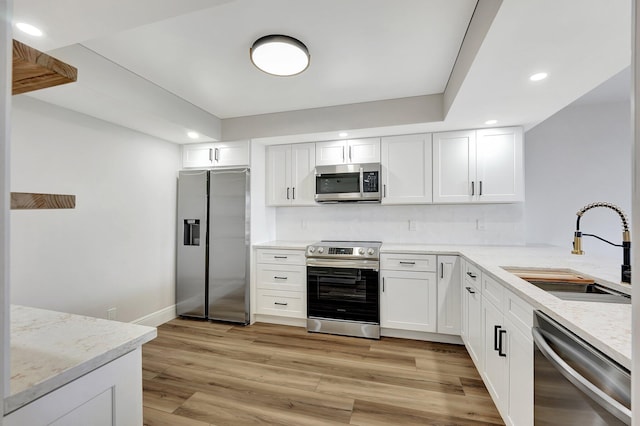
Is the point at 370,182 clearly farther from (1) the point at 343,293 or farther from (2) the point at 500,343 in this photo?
(2) the point at 500,343

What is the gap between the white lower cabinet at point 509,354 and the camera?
4.27ft

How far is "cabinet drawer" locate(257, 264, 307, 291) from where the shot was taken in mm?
3270

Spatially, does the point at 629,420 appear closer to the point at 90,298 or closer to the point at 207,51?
the point at 207,51

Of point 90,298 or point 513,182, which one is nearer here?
point 90,298

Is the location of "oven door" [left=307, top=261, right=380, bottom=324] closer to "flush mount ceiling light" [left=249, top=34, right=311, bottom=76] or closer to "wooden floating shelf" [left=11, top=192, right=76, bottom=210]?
"flush mount ceiling light" [left=249, top=34, right=311, bottom=76]

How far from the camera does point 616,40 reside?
1.49 metres

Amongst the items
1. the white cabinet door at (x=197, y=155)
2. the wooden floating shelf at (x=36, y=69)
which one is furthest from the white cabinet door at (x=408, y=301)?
the wooden floating shelf at (x=36, y=69)

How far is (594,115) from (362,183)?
2734 mm

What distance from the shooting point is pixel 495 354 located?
5.73ft

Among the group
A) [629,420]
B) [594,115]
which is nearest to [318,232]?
[629,420]

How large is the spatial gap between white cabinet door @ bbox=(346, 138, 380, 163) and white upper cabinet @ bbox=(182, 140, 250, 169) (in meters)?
1.26

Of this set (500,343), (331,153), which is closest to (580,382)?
(500,343)

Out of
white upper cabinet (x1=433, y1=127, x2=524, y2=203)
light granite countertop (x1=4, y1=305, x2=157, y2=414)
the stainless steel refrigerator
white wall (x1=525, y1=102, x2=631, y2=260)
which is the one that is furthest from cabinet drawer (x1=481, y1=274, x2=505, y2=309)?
the stainless steel refrigerator

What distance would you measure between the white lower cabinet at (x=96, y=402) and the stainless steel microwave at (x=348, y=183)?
2604mm
